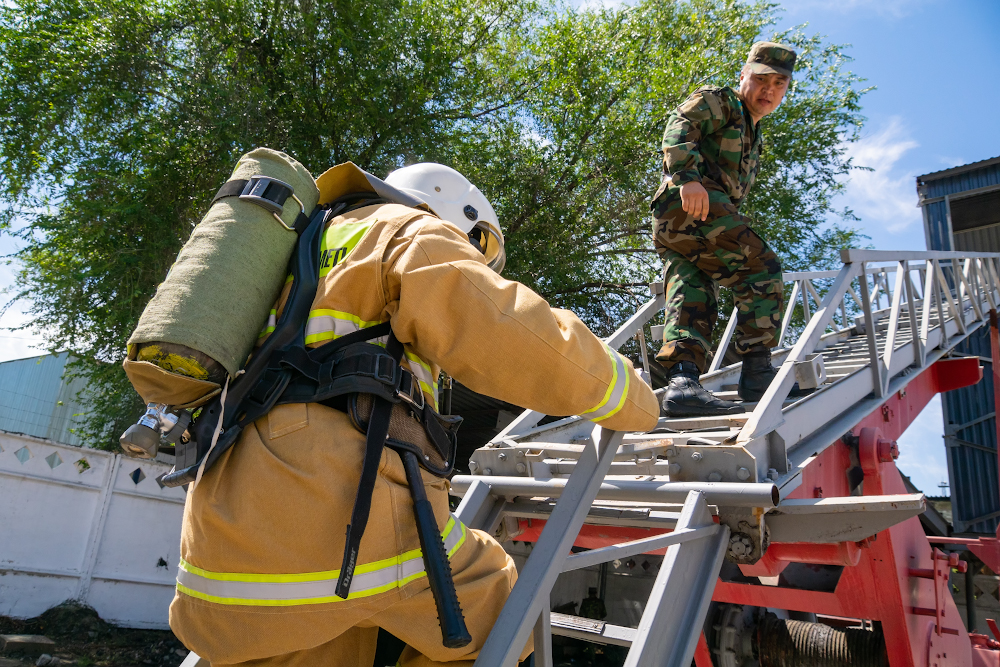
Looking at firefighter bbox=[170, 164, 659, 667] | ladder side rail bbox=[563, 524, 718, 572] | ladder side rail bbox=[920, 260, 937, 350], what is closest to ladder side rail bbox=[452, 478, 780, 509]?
ladder side rail bbox=[563, 524, 718, 572]

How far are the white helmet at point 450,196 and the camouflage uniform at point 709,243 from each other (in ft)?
5.16

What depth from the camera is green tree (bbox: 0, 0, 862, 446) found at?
8375 mm

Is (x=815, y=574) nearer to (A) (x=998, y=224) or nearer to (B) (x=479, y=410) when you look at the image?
(B) (x=479, y=410)

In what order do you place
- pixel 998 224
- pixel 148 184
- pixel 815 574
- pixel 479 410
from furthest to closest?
1. pixel 998 224
2. pixel 479 410
3. pixel 148 184
4. pixel 815 574

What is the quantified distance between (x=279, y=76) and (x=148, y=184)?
90.0 inches

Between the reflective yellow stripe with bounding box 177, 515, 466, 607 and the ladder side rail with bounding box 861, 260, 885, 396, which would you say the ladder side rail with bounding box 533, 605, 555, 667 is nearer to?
the reflective yellow stripe with bounding box 177, 515, 466, 607

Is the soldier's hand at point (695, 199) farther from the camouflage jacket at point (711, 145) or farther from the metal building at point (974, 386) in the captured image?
the metal building at point (974, 386)

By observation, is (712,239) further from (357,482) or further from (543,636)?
(357,482)

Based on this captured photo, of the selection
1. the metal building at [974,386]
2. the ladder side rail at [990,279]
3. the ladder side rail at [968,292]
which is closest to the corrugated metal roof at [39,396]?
the ladder side rail at [968,292]

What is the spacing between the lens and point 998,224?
491 inches

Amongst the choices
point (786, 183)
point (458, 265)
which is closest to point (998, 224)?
point (786, 183)

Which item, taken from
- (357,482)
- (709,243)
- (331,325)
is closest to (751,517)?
(357,482)

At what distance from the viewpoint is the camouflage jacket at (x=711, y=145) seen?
11.4 feet

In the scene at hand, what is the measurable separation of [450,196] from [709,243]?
183 centimetres
